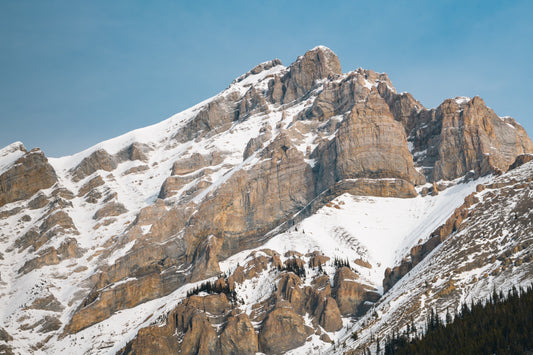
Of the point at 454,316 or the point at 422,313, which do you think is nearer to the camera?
the point at 454,316

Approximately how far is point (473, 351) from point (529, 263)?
46708 millimetres

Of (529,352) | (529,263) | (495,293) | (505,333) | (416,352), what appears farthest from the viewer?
(529,263)

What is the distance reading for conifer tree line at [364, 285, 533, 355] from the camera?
14412 cm

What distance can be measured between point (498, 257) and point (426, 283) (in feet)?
69.3

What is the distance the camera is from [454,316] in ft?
569

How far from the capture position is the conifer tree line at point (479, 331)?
144 meters

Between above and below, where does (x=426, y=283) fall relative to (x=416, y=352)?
above

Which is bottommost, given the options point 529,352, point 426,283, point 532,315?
point 529,352

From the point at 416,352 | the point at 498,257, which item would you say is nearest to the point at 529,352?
the point at 416,352

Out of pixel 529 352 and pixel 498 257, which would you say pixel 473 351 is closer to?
pixel 529 352

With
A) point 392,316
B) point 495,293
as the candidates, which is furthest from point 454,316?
point 392,316

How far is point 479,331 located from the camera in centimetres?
15438

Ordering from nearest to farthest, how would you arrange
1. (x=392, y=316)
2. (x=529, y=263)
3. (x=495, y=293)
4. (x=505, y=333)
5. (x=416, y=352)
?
(x=505, y=333), (x=416, y=352), (x=495, y=293), (x=529, y=263), (x=392, y=316)

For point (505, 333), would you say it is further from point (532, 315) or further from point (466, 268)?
point (466, 268)
